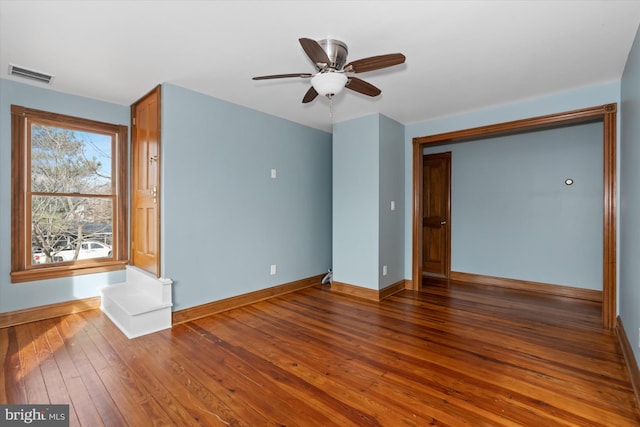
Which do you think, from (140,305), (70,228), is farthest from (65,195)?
(140,305)

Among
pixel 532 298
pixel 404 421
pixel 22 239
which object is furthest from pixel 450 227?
pixel 22 239

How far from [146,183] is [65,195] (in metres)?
0.87

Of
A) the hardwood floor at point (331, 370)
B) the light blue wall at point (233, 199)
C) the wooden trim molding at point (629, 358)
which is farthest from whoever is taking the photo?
the light blue wall at point (233, 199)

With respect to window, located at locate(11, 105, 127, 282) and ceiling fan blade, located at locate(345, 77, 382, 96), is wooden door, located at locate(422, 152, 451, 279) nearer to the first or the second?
ceiling fan blade, located at locate(345, 77, 382, 96)

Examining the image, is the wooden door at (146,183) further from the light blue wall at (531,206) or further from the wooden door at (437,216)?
the light blue wall at (531,206)

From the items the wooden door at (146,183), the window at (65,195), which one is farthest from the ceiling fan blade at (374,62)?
the window at (65,195)

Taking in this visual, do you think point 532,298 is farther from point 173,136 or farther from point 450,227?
point 173,136

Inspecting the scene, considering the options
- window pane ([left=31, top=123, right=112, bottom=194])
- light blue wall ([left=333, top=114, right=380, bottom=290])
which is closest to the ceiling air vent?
window pane ([left=31, top=123, right=112, bottom=194])

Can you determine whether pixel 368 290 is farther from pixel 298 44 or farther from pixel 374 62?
pixel 298 44

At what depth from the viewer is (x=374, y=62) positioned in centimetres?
210

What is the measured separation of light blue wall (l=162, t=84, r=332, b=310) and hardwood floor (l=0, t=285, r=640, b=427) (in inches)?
23.1

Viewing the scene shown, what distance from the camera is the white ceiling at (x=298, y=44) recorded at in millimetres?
1939

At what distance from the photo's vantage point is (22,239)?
3.09 metres

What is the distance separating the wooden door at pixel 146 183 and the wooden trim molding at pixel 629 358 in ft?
12.9
